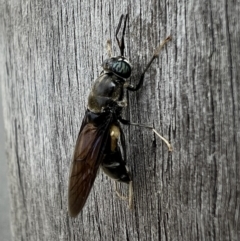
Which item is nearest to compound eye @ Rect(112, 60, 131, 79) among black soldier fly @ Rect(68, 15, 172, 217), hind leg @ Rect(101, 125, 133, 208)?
black soldier fly @ Rect(68, 15, 172, 217)

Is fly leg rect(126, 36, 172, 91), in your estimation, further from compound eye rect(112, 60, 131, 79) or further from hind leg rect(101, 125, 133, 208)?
hind leg rect(101, 125, 133, 208)

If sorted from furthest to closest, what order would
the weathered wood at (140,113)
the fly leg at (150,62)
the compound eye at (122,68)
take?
1. the compound eye at (122,68)
2. the fly leg at (150,62)
3. the weathered wood at (140,113)

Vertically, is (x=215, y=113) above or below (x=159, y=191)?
above

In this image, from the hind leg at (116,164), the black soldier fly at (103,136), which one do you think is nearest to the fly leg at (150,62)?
the black soldier fly at (103,136)

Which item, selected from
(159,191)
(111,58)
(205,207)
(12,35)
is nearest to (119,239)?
(159,191)

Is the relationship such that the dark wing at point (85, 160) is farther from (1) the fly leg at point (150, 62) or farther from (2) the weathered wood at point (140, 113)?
(1) the fly leg at point (150, 62)

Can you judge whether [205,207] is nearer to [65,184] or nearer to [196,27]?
[196,27]
